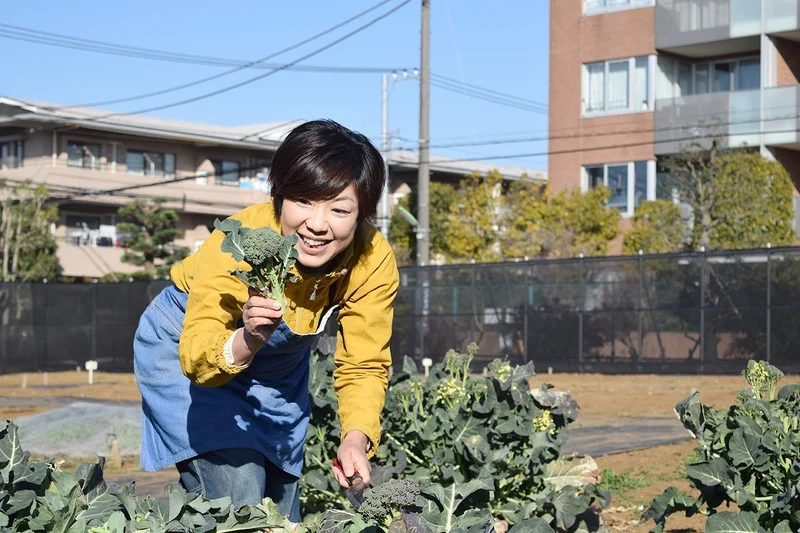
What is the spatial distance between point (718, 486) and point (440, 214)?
33153 millimetres

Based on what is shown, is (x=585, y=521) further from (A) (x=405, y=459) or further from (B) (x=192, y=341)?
(B) (x=192, y=341)

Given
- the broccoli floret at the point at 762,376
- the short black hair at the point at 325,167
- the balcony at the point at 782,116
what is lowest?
the broccoli floret at the point at 762,376

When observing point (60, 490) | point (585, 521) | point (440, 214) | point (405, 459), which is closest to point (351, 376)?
point (60, 490)

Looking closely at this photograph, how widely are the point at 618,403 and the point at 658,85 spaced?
16.0 meters

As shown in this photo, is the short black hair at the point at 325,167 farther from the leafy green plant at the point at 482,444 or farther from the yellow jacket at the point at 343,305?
the leafy green plant at the point at 482,444

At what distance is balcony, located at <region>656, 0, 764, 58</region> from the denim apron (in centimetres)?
2621

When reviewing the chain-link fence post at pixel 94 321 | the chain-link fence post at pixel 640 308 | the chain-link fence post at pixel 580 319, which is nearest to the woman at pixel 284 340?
the chain-link fence post at pixel 640 308

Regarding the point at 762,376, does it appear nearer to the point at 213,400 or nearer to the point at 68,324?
the point at 213,400

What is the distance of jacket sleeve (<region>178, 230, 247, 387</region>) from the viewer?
2.78 m

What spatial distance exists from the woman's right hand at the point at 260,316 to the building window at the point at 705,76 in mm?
28053

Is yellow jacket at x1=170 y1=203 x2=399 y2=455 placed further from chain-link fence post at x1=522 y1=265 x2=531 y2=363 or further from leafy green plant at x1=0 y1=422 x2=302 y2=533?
chain-link fence post at x1=522 y1=265 x2=531 y2=363

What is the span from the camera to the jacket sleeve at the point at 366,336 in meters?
3.24

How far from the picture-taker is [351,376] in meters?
3.28

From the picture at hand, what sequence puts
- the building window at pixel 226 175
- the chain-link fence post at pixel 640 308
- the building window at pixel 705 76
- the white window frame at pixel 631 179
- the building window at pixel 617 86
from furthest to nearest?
1. the building window at pixel 226 175
2. the white window frame at pixel 631 179
3. the building window at pixel 617 86
4. the building window at pixel 705 76
5. the chain-link fence post at pixel 640 308
